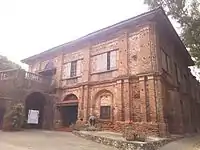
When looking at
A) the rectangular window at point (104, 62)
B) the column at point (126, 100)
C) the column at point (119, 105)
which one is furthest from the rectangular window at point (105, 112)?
the rectangular window at point (104, 62)

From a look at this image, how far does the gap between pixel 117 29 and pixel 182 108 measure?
9075mm

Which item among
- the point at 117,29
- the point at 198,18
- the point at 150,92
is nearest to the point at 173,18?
the point at 198,18

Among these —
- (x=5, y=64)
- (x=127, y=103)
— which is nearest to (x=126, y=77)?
(x=127, y=103)

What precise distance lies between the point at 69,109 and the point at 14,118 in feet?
18.8

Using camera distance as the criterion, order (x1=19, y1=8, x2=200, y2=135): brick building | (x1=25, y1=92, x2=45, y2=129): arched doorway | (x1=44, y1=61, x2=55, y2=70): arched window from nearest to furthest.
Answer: (x1=19, y1=8, x2=200, y2=135): brick building → (x1=25, y1=92, x2=45, y2=129): arched doorway → (x1=44, y1=61, x2=55, y2=70): arched window

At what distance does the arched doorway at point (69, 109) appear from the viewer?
17.8 metres

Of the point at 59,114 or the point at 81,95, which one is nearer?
the point at 81,95

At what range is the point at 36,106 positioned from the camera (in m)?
19.8

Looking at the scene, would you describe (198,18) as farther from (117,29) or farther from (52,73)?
(52,73)

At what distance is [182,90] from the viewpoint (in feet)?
64.2

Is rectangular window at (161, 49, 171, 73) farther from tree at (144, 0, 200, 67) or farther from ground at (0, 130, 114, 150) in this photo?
ground at (0, 130, 114, 150)

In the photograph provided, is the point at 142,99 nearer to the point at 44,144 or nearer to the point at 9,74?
the point at 44,144

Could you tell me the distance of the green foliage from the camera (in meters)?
14.5

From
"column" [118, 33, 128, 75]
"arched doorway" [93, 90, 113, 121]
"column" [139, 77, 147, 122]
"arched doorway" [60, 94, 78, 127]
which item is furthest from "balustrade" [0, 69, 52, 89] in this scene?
"column" [139, 77, 147, 122]
